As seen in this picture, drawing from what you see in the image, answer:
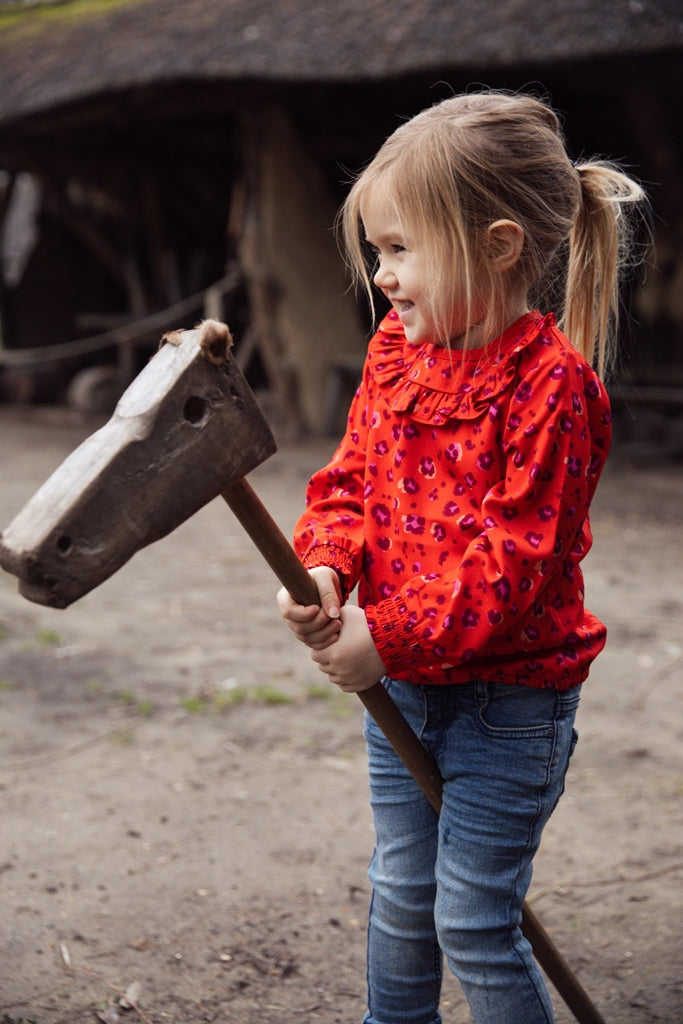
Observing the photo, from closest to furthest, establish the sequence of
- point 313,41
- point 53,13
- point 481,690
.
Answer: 1. point 481,690
2. point 313,41
3. point 53,13

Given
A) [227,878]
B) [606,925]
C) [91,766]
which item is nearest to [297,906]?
[227,878]

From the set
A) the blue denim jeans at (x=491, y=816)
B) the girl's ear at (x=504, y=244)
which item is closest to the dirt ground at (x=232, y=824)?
the blue denim jeans at (x=491, y=816)

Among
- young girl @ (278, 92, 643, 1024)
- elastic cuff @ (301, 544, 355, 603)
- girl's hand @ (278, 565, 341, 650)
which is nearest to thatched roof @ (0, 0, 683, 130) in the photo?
young girl @ (278, 92, 643, 1024)

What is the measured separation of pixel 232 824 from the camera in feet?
8.44

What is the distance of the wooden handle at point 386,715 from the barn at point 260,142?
452 cm

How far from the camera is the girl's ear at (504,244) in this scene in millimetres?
1330

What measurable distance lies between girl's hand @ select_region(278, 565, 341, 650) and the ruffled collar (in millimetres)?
256

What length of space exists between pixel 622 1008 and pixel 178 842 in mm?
1015

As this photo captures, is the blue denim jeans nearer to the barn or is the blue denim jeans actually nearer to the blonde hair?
the blonde hair

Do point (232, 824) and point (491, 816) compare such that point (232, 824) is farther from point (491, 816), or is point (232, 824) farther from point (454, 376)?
point (454, 376)

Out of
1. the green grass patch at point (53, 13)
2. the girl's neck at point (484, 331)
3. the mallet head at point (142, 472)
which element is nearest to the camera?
the mallet head at point (142, 472)

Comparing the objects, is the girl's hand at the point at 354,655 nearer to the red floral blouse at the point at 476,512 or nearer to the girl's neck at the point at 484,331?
the red floral blouse at the point at 476,512

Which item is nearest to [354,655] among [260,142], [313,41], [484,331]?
[484,331]

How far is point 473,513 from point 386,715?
274 millimetres
